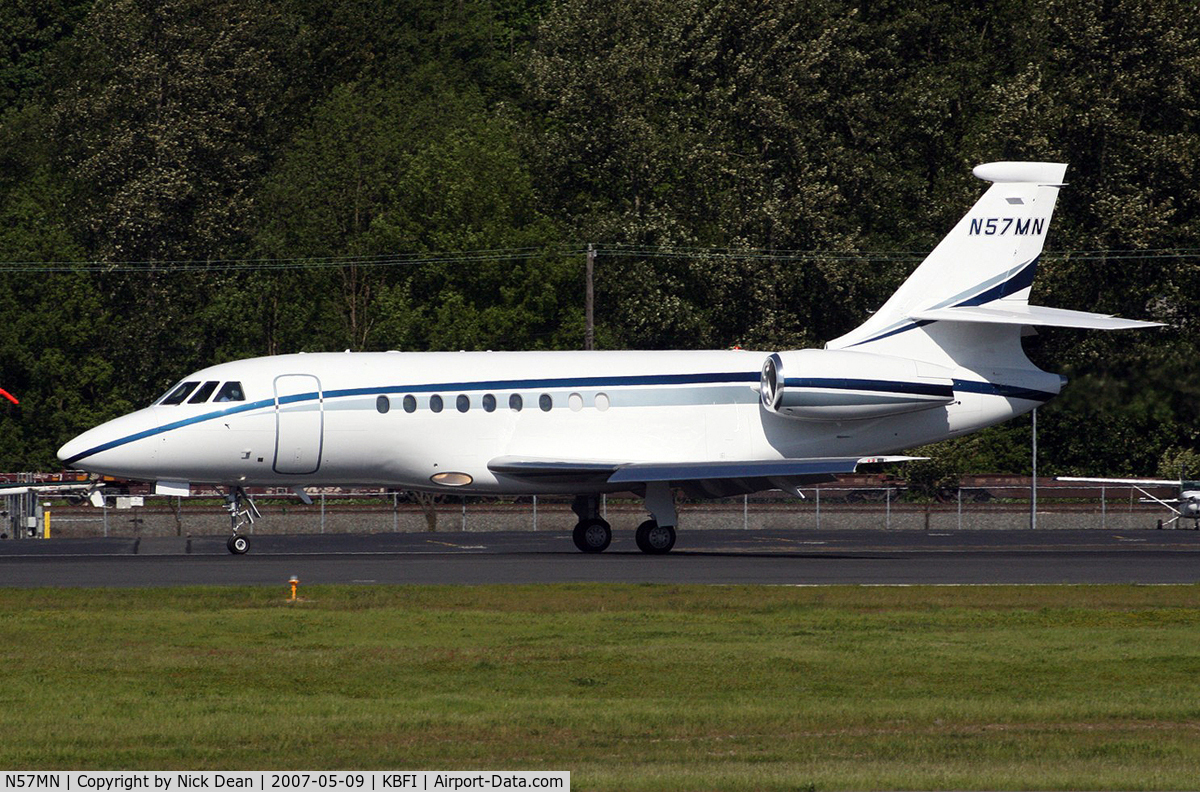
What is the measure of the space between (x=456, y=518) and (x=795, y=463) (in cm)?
1842

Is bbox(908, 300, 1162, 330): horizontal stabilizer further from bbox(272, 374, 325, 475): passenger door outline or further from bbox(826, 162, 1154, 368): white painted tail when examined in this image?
bbox(272, 374, 325, 475): passenger door outline

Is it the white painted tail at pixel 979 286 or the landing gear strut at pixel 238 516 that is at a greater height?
the white painted tail at pixel 979 286

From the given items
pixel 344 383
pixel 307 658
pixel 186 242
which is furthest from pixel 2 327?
pixel 307 658

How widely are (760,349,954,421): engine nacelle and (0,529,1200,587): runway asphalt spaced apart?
113 inches

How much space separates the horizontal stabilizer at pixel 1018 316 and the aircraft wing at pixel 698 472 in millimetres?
3757

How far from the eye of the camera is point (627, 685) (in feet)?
52.3

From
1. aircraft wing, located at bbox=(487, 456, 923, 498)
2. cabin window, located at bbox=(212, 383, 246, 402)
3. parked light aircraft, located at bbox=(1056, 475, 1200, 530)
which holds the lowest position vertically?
parked light aircraft, located at bbox=(1056, 475, 1200, 530)

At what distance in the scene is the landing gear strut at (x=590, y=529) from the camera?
3397cm

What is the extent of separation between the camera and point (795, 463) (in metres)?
31.3

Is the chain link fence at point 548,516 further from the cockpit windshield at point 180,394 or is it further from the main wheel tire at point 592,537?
the cockpit windshield at point 180,394

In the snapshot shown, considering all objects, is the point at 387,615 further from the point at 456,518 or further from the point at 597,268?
the point at 597,268
